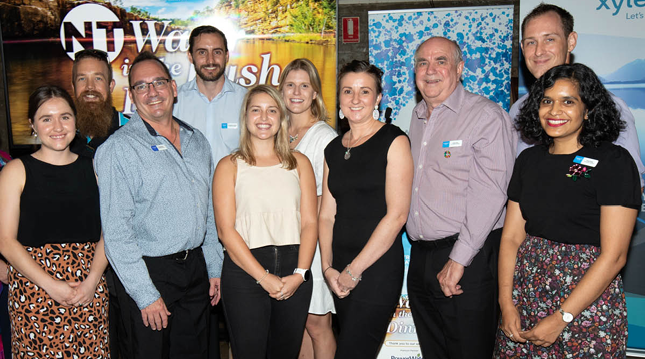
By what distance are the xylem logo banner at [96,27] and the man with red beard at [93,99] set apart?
5.14 feet

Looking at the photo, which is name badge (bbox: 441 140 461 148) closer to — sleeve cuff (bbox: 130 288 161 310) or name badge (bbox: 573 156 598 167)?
name badge (bbox: 573 156 598 167)

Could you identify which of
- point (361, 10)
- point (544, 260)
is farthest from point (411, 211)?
point (361, 10)

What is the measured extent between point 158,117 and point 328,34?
277 centimetres

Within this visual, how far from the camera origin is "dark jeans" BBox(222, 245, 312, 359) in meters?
2.47

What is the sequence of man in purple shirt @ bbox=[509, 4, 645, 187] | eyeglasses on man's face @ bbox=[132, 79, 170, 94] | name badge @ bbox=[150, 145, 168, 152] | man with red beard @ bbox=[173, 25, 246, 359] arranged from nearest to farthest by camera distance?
name badge @ bbox=[150, 145, 168, 152], eyeglasses on man's face @ bbox=[132, 79, 170, 94], man in purple shirt @ bbox=[509, 4, 645, 187], man with red beard @ bbox=[173, 25, 246, 359]

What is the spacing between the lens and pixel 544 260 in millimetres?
2123

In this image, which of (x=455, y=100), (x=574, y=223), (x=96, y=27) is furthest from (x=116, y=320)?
(x=96, y=27)

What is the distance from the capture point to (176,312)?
8.36 feet

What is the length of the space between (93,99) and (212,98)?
33.2 inches

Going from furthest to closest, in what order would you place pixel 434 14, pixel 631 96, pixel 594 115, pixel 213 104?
pixel 434 14
pixel 631 96
pixel 213 104
pixel 594 115

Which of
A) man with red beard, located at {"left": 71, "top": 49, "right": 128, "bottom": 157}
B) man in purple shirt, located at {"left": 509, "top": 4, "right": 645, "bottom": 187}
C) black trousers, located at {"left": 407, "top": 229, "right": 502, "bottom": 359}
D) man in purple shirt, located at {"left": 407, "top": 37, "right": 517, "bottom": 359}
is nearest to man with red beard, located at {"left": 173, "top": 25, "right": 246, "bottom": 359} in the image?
man with red beard, located at {"left": 71, "top": 49, "right": 128, "bottom": 157}

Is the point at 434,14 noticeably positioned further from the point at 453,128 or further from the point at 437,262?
the point at 437,262

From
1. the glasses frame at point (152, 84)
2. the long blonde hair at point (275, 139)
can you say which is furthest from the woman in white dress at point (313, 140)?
the glasses frame at point (152, 84)

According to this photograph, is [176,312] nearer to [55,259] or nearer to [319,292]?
[55,259]
